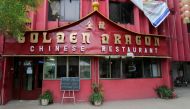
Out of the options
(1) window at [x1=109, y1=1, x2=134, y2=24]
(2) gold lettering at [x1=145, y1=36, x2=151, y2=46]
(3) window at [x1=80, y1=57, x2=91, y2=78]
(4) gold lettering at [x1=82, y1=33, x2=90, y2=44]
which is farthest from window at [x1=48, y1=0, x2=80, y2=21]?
(2) gold lettering at [x1=145, y1=36, x2=151, y2=46]

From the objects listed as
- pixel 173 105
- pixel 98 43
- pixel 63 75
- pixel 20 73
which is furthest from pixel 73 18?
pixel 173 105

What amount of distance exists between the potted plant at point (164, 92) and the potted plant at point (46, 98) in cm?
699

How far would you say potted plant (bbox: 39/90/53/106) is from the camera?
12992 millimetres

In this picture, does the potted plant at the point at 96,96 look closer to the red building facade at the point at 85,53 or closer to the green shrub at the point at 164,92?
the red building facade at the point at 85,53

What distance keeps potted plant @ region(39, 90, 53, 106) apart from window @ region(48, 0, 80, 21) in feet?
15.9

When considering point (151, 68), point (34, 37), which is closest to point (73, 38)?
point (34, 37)

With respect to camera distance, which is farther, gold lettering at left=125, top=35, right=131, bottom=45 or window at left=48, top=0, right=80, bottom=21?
window at left=48, top=0, right=80, bottom=21

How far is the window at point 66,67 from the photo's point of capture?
14.0 m

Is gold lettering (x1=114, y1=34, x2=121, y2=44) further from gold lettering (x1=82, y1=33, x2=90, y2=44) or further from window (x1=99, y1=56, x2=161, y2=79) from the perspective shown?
gold lettering (x1=82, y1=33, x2=90, y2=44)

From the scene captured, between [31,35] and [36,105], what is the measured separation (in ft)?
13.1

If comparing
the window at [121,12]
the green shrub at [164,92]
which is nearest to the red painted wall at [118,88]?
the green shrub at [164,92]

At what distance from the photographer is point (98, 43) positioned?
45.0ft

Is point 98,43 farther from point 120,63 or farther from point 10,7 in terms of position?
point 10,7

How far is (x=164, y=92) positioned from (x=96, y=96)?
482cm
